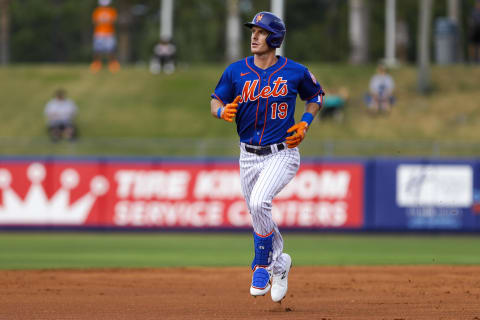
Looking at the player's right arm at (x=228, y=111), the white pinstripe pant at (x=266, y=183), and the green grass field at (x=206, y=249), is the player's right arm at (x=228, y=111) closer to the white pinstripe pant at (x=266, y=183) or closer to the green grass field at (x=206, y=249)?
the white pinstripe pant at (x=266, y=183)

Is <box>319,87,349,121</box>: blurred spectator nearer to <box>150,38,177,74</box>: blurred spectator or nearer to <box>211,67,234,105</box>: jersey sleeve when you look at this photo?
<box>150,38,177,74</box>: blurred spectator

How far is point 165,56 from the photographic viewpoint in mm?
35938

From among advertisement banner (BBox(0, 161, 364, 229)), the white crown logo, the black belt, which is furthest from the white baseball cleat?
the white crown logo

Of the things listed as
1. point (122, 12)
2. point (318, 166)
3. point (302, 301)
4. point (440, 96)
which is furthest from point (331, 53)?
point (302, 301)

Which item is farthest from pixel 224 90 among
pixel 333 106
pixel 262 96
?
pixel 333 106

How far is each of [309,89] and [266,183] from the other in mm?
1003

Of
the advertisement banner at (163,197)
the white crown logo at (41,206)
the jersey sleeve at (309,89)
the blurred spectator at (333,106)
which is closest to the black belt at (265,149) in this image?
the jersey sleeve at (309,89)

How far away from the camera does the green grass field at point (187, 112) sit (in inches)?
983

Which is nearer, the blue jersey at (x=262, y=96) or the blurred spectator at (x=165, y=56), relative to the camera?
the blue jersey at (x=262, y=96)

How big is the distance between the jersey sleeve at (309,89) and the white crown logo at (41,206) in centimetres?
1135

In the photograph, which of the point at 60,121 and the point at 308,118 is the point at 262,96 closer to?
the point at 308,118

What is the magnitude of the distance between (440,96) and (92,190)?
689 inches

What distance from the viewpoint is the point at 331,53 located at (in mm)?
55969

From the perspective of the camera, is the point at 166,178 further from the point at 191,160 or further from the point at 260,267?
the point at 260,267
